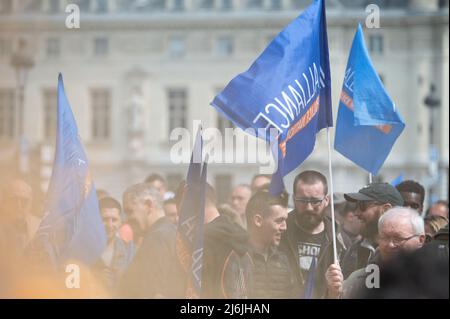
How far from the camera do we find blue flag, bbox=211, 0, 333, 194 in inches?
221

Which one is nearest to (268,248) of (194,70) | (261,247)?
(261,247)

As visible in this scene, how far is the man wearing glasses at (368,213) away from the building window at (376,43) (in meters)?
32.0

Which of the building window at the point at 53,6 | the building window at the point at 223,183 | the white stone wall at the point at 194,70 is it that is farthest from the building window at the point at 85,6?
the building window at the point at 223,183

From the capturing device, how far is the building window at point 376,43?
123ft

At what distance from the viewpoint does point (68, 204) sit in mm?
6152

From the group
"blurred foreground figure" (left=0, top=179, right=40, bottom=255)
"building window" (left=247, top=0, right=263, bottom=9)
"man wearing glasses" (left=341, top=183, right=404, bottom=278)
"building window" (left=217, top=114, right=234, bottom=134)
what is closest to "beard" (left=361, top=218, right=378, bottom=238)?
"man wearing glasses" (left=341, top=183, right=404, bottom=278)

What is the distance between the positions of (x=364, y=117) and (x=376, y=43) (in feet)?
103

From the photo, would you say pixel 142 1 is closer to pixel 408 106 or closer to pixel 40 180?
pixel 408 106

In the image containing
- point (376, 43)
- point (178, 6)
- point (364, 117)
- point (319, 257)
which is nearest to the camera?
point (319, 257)

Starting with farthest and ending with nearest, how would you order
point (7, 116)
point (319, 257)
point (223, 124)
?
1. point (223, 124)
2. point (7, 116)
3. point (319, 257)

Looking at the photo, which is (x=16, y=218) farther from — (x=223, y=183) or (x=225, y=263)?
(x=223, y=183)

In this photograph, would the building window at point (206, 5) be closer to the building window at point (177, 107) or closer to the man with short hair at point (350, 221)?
the building window at point (177, 107)

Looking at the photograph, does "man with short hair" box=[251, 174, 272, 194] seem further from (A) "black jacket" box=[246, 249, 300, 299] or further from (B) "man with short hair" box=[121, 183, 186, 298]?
(A) "black jacket" box=[246, 249, 300, 299]

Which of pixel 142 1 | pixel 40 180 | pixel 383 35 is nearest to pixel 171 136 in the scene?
pixel 142 1
